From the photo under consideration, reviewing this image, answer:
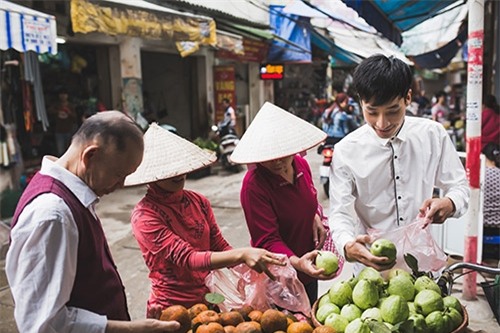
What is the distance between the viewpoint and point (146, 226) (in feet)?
6.89

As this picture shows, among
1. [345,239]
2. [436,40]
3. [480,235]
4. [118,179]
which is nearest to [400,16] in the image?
[480,235]

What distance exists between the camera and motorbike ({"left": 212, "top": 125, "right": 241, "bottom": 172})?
10922 millimetres

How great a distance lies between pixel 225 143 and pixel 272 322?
9162mm

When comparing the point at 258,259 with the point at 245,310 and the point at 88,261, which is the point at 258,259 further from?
the point at 88,261

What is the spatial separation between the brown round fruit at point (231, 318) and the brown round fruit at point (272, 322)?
0.09m

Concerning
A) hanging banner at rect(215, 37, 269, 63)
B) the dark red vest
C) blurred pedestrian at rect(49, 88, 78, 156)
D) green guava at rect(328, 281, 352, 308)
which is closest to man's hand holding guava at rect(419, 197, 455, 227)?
green guava at rect(328, 281, 352, 308)

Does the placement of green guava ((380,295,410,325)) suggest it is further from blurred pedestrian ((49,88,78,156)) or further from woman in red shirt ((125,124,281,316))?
blurred pedestrian ((49,88,78,156))

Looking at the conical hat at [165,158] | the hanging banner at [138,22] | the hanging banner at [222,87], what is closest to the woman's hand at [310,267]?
the conical hat at [165,158]

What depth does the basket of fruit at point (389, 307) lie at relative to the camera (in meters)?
1.69

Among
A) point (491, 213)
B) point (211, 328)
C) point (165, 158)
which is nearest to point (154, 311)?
point (211, 328)

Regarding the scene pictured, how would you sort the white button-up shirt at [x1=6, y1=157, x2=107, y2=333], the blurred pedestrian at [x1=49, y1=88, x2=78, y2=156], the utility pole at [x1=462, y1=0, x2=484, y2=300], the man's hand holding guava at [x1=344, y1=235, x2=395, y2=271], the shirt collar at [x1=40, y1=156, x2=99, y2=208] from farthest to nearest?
the blurred pedestrian at [x1=49, y1=88, x2=78, y2=156] → the utility pole at [x1=462, y1=0, x2=484, y2=300] → the man's hand holding guava at [x1=344, y1=235, x2=395, y2=271] → the shirt collar at [x1=40, y1=156, x2=99, y2=208] → the white button-up shirt at [x1=6, y1=157, x2=107, y2=333]

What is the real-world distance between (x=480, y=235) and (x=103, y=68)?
7772 millimetres

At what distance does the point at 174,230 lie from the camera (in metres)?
2.20

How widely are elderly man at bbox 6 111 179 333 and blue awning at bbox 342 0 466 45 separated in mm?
4801
